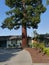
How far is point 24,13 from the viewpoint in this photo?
5478 cm

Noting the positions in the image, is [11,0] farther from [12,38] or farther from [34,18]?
[12,38]

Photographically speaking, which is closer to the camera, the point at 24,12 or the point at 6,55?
the point at 6,55

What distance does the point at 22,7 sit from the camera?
182 feet

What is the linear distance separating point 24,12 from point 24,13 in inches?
9.7

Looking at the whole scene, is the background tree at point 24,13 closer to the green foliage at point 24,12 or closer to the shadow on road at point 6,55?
the green foliage at point 24,12

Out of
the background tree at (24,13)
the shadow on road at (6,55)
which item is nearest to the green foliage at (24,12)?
the background tree at (24,13)

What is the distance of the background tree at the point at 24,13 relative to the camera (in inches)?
2119

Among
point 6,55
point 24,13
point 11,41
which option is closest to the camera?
point 6,55

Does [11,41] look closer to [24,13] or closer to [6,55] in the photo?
[24,13]

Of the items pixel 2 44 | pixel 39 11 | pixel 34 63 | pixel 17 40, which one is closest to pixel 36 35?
pixel 17 40

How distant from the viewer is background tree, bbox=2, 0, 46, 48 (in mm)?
53812

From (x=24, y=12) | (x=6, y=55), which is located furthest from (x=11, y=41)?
(x=6, y=55)

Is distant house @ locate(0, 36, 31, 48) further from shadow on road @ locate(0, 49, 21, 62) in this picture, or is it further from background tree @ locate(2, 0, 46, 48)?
shadow on road @ locate(0, 49, 21, 62)

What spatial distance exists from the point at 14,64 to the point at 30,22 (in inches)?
1382
